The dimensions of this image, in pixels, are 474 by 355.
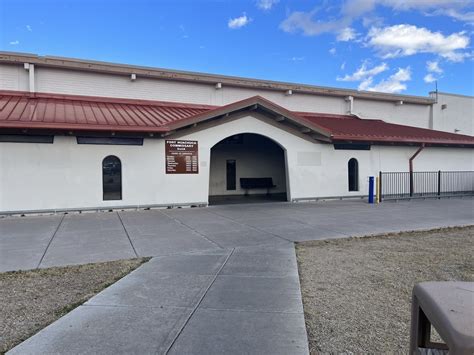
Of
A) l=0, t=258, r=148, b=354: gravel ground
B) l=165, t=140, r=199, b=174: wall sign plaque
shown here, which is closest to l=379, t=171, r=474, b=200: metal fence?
l=165, t=140, r=199, b=174: wall sign plaque

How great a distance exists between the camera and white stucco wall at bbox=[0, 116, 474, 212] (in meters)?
12.6

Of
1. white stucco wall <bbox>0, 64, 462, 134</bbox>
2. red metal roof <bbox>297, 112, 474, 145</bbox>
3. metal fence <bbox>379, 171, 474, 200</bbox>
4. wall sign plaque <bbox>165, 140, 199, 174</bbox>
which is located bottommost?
metal fence <bbox>379, 171, 474, 200</bbox>

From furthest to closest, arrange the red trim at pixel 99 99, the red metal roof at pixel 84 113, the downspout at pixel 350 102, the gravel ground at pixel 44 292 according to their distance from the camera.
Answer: the downspout at pixel 350 102, the red trim at pixel 99 99, the red metal roof at pixel 84 113, the gravel ground at pixel 44 292

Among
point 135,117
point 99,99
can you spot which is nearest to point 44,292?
point 135,117

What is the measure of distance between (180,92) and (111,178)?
287 inches

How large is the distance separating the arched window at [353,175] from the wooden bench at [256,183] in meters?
5.13

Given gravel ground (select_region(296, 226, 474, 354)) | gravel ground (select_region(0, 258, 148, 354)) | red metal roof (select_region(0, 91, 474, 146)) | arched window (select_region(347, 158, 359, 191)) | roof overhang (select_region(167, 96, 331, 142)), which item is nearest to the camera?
gravel ground (select_region(296, 226, 474, 354))

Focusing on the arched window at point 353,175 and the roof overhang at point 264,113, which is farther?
the arched window at point 353,175

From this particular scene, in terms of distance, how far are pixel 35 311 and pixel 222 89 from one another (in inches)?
678

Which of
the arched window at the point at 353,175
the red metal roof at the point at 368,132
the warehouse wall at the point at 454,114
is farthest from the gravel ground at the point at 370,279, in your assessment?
the warehouse wall at the point at 454,114

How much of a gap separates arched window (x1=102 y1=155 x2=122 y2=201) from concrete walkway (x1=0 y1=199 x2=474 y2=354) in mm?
1232

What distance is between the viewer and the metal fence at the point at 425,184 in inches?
727

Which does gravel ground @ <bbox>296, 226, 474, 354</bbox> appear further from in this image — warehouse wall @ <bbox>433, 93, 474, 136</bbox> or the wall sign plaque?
warehouse wall @ <bbox>433, 93, 474, 136</bbox>

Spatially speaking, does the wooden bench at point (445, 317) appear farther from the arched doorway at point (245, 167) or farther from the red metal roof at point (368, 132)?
the arched doorway at point (245, 167)
